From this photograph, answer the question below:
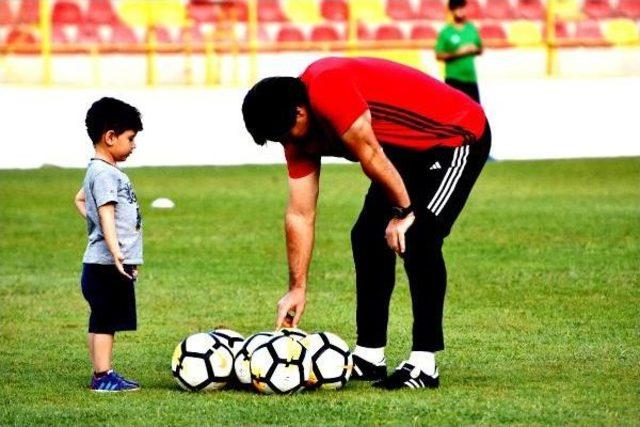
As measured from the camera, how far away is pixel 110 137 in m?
7.04

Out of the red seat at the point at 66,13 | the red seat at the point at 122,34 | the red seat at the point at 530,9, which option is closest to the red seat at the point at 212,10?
the red seat at the point at 122,34

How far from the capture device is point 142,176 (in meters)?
19.1

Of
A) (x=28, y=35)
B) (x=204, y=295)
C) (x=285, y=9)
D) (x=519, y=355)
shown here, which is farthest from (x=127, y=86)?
(x=519, y=355)

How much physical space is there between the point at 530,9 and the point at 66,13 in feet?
29.3

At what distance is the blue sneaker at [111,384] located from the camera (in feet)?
22.9

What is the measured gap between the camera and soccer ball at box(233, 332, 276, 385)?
6922 millimetres

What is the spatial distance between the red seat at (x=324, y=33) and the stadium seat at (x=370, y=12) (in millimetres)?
510

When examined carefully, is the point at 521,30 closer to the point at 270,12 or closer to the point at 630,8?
the point at 630,8

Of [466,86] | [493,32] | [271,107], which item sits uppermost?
[271,107]

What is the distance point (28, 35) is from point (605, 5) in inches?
432

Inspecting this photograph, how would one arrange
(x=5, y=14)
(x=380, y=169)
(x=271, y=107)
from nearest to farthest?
(x=271, y=107), (x=380, y=169), (x=5, y=14)

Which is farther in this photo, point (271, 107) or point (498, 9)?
point (498, 9)

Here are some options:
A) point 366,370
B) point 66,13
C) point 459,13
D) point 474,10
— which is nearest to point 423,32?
point 474,10

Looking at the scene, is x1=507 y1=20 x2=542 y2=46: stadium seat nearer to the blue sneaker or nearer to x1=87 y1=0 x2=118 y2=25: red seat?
x1=87 y1=0 x2=118 y2=25: red seat
